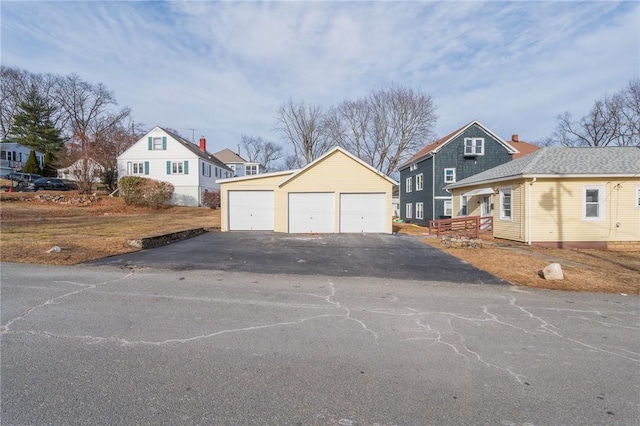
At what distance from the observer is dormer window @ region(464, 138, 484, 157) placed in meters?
26.5

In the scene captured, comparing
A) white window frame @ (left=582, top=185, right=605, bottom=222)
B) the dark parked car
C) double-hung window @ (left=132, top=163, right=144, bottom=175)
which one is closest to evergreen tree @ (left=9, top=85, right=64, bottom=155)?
the dark parked car

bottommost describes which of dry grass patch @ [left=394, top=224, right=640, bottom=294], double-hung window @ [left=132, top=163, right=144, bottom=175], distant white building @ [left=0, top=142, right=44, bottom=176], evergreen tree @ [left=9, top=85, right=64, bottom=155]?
dry grass patch @ [left=394, top=224, right=640, bottom=294]

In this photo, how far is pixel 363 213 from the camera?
1803 cm

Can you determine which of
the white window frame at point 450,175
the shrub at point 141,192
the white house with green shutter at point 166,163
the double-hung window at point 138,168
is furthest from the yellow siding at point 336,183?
the double-hung window at point 138,168

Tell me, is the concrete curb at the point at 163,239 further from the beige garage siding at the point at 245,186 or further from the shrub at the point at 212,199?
the shrub at the point at 212,199

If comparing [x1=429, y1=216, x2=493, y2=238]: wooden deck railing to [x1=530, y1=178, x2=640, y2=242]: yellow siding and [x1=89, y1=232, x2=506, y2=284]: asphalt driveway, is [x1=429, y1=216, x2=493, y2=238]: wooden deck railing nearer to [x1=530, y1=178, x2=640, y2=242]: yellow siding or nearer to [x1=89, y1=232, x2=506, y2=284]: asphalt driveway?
[x1=530, y1=178, x2=640, y2=242]: yellow siding

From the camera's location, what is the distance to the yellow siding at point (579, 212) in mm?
14102

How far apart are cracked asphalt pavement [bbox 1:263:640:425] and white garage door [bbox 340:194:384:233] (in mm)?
11773

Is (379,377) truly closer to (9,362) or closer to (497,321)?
(497,321)

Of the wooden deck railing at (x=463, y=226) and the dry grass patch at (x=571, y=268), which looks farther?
the wooden deck railing at (x=463, y=226)

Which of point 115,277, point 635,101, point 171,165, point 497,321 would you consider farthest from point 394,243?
point 635,101

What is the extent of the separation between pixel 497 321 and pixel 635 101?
44.5 metres

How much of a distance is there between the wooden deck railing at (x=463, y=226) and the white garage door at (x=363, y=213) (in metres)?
2.93

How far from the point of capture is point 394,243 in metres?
13.9
